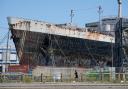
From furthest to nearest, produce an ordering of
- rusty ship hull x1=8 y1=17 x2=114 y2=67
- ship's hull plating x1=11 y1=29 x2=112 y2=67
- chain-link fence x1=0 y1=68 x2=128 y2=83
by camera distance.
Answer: rusty ship hull x1=8 y1=17 x2=114 y2=67
ship's hull plating x1=11 y1=29 x2=112 y2=67
chain-link fence x1=0 y1=68 x2=128 y2=83

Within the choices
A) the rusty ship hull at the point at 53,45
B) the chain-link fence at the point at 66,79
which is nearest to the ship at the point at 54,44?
the rusty ship hull at the point at 53,45

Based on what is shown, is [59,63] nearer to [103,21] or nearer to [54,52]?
[54,52]

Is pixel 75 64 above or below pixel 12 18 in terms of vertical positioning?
below

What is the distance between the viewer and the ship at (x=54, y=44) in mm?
53344

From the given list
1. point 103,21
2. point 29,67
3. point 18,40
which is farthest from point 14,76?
point 103,21

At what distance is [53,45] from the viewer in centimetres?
5516

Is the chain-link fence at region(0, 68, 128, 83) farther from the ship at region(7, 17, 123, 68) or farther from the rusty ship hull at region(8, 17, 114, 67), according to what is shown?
the rusty ship hull at region(8, 17, 114, 67)

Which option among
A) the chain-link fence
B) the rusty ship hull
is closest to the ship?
the rusty ship hull

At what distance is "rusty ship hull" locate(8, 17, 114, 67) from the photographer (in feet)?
175

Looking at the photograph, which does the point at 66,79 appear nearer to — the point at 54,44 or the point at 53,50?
the point at 53,50

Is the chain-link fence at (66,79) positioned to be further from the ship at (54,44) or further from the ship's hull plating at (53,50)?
the ship's hull plating at (53,50)

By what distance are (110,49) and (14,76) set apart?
30622mm

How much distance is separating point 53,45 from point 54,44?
0.22m

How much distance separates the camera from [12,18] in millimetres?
54625
